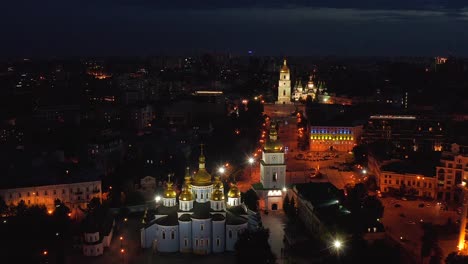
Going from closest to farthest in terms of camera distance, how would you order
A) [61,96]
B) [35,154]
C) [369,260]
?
[369,260] < [35,154] < [61,96]

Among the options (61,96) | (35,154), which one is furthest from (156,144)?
(61,96)

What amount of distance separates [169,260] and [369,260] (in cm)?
418

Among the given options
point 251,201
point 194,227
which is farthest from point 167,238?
point 251,201

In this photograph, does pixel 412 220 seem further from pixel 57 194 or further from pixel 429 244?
pixel 57 194

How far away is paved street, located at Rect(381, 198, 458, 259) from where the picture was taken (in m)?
12.6

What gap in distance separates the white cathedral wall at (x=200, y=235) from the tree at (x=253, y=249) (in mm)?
1013

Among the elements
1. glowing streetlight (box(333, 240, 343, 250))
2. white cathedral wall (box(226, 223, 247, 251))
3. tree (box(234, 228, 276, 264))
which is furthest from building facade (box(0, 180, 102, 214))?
Answer: glowing streetlight (box(333, 240, 343, 250))

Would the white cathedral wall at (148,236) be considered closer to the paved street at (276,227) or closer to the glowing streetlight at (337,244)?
the paved street at (276,227)

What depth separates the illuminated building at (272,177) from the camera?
15.3 meters

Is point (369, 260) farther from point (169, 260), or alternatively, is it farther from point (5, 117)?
point (5, 117)

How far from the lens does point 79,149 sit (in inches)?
809

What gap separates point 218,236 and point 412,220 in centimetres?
545

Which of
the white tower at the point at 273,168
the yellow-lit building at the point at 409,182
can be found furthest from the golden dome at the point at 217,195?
the yellow-lit building at the point at 409,182

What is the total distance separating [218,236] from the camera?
1226 centimetres
